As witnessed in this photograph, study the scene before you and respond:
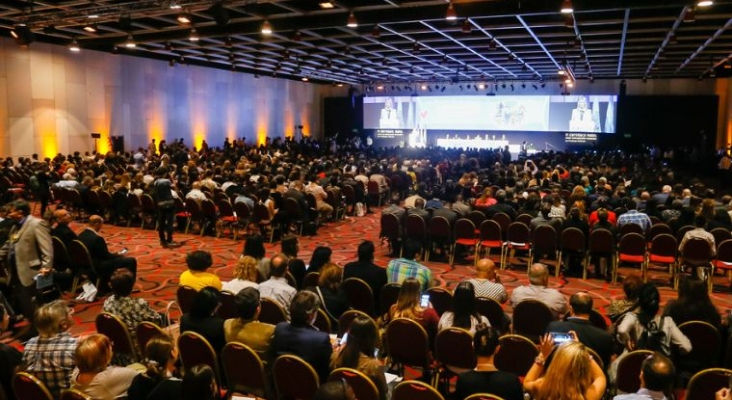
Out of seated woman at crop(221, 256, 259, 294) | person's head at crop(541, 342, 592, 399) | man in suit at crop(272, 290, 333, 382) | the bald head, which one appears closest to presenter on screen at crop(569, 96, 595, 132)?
the bald head

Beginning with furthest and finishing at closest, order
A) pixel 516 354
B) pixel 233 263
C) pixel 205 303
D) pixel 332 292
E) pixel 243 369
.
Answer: pixel 233 263 → pixel 332 292 → pixel 205 303 → pixel 516 354 → pixel 243 369

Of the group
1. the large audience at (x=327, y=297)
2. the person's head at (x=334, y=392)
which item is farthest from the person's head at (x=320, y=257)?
the person's head at (x=334, y=392)

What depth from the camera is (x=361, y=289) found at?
5.51 metres

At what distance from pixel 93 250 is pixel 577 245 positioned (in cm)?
704

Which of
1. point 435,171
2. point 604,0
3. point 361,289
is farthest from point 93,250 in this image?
point 435,171

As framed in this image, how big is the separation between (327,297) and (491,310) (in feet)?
4.98

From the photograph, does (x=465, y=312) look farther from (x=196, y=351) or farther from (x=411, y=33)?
(x=411, y=33)

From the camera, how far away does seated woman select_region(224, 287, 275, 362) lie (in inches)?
161

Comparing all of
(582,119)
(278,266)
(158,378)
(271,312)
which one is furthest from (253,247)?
(582,119)

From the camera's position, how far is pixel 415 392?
3.21 m

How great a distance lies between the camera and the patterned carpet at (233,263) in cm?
762

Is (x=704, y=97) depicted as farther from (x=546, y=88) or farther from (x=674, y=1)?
(x=674, y=1)

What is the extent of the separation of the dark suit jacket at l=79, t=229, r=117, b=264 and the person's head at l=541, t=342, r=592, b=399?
6.33 m

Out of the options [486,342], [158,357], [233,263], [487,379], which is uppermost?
[486,342]
